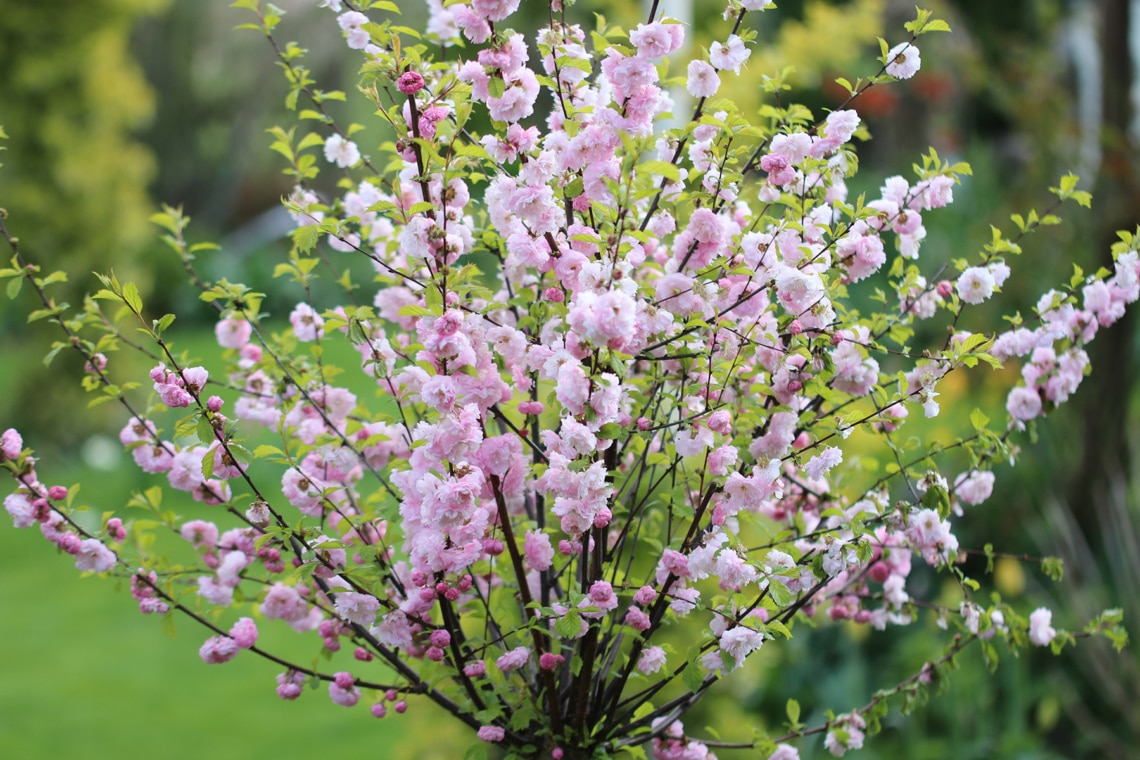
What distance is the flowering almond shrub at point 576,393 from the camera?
123 centimetres

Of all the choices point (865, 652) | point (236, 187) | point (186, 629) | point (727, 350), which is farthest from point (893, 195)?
point (236, 187)

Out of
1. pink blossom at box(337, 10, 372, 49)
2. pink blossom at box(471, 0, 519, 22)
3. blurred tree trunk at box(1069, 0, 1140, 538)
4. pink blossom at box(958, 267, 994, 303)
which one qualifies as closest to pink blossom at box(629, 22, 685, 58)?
pink blossom at box(471, 0, 519, 22)

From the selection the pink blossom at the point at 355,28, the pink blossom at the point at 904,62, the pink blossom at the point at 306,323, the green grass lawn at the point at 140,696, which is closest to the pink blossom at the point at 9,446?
the pink blossom at the point at 306,323

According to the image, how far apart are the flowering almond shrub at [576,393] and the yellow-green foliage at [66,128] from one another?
6080 millimetres

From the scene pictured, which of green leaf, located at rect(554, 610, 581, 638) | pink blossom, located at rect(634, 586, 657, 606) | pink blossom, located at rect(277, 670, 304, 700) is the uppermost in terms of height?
pink blossom, located at rect(277, 670, 304, 700)

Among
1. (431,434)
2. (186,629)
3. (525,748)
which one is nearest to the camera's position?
(431,434)

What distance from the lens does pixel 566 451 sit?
1.21 metres

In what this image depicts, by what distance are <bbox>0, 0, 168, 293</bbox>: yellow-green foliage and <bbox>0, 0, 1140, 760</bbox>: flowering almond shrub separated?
19.9 feet

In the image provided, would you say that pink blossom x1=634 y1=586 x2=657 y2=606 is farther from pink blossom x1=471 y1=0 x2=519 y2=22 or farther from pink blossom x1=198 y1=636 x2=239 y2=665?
pink blossom x1=471 y1=0 x2=519 y2=22

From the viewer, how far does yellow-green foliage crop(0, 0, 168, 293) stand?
6.88 meters

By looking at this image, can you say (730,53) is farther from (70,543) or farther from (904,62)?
(70,543)

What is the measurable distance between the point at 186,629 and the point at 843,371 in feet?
15.4

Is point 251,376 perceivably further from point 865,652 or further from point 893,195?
point 865,652

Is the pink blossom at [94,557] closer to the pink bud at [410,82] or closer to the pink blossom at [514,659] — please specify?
the pink blossom at [514,659]
